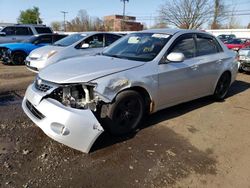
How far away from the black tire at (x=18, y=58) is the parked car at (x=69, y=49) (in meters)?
2.88

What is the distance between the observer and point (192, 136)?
419cm

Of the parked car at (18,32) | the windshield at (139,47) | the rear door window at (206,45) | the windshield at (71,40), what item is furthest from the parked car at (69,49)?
the parked car at (18,32)

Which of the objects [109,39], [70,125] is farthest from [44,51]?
[70,125]

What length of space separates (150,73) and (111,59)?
2.32 ft

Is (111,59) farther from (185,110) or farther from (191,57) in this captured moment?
(185,110)

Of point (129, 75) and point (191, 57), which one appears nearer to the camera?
point (129, 75)

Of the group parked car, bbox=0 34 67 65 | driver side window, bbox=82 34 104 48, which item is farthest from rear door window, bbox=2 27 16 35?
driver side window, bbox=82 34 104 48

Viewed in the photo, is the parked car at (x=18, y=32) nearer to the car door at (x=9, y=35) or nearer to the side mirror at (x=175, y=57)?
the car door at (x=9, y=35)

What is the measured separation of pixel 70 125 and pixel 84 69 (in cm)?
91

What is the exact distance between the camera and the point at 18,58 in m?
11.5

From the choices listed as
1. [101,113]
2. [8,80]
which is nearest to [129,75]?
[101,113]

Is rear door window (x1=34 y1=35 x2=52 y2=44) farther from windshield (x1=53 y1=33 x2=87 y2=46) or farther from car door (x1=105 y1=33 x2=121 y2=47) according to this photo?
car door (x1=105 y1=33 x2=121 y2=47)

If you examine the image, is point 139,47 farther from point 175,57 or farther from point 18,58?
point 18,58

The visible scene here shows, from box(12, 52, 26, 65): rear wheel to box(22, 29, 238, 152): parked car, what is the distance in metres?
7.81
